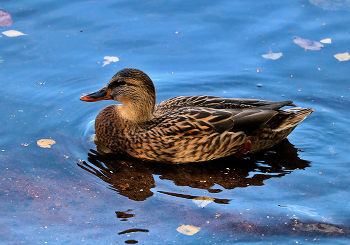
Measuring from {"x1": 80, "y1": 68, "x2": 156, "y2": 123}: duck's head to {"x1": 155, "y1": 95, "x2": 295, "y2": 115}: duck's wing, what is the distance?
0.35 meters

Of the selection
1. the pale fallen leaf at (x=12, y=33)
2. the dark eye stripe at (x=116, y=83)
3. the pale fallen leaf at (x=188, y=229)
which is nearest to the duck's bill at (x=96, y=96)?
the dark eye stripe at (x=116, y=83)

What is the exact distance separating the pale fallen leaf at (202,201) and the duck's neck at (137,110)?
5.20 feet

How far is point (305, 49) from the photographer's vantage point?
8.70m

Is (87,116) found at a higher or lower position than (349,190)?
higher

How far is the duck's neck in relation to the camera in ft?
20.5

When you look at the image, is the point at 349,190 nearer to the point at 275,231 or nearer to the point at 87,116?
the point at 275,231

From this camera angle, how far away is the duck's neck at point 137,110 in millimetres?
6254

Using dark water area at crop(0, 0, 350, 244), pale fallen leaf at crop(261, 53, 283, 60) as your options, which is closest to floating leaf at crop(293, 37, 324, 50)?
dark water area at crop(0, 0, 350, 244)

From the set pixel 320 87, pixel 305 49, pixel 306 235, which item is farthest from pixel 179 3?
pixel 306 235

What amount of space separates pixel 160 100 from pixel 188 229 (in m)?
3.22

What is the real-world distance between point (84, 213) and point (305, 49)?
5834 mm

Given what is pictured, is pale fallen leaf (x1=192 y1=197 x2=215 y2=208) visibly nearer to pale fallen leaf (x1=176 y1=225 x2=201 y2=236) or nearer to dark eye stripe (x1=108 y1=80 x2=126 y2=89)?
pale fallen leaf (x1=176 y1=225 x2=201 y2=236)

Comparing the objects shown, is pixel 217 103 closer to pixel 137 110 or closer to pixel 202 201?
pixel 137 110

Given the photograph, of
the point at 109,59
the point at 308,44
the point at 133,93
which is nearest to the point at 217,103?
the point at 133,93
